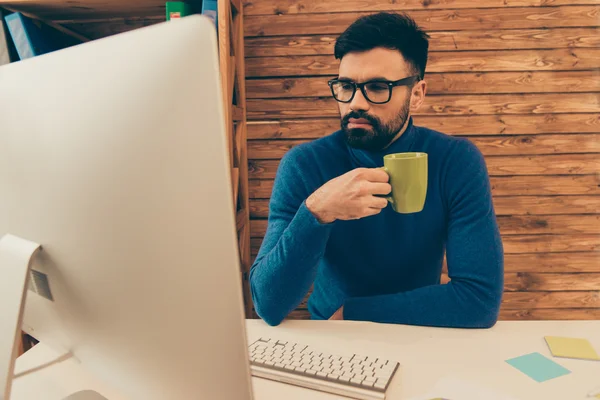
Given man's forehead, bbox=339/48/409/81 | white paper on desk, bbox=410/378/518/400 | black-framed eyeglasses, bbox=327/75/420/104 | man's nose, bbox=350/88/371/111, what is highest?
man's forehead, bbox=339/48/409/81

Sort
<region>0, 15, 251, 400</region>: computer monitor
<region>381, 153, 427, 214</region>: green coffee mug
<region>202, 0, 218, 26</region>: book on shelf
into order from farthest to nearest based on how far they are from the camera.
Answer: <region>202, 0, 218, 26</region>: book on shelf, <region>381, 153, 427, 214</region>: green coffee mug, <region>0, 15, 251, 400</region>: computer monitor

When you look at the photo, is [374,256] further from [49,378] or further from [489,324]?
[49,378]

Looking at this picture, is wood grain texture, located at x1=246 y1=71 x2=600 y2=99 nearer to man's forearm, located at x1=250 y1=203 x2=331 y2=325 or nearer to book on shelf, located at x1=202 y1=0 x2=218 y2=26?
book on shelf, located at x1=202 y1=0 x2=218 y2=26

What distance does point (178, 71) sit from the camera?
353 millimetres

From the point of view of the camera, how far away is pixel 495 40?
2.00 m

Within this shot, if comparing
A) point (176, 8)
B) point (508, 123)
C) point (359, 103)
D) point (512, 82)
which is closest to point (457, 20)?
point (512, 82)

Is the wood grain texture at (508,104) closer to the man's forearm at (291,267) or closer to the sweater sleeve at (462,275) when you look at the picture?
the sweater sleeve at (462,275)

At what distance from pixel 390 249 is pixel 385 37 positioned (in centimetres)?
63

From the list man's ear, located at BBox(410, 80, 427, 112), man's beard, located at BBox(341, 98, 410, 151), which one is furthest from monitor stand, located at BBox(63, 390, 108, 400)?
man's ear, located at BBox(410, 80, 427, 112)

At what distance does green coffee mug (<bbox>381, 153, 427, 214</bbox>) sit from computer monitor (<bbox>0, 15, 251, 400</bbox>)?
0.63 meters

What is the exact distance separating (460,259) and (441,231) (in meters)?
0.18

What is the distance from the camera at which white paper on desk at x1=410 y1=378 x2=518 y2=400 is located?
2.18 ft

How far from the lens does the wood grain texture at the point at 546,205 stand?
2.09 metres

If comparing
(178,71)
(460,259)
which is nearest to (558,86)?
(460,259)
